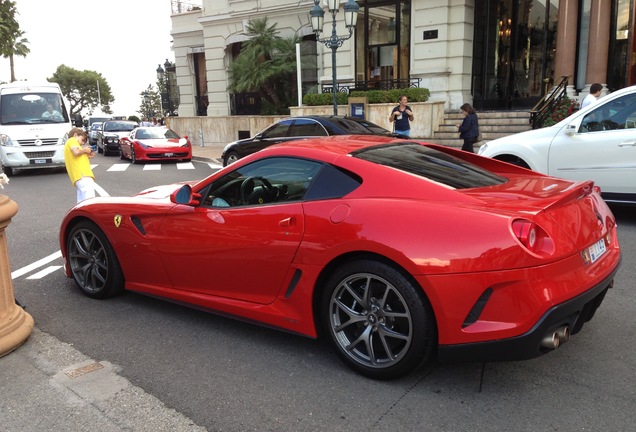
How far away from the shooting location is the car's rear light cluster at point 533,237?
2.86m

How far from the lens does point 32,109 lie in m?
16.2

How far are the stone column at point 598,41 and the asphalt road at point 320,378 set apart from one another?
13.2 meters

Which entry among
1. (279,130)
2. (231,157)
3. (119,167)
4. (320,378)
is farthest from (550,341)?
(119,167)

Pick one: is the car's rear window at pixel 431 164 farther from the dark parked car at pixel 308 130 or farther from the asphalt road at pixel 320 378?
the dark parked car at pixel 308 130

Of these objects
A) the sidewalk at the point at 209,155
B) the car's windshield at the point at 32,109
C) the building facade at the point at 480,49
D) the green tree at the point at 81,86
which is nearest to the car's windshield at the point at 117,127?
the sidewalk at the point at 209,155

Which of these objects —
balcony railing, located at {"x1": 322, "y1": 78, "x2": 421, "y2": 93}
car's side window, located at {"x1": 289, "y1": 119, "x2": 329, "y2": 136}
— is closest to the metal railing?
balcony railing, located at {"x1": 322, "y1": 78, "x2": 421, "y2": 93}

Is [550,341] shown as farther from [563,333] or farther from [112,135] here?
[112,135]

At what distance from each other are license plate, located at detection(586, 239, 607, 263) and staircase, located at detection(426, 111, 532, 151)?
12.7m

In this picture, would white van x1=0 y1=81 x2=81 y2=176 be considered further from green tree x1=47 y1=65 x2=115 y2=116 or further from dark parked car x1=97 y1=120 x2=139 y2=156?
green tree x1=47 y1=65 x2=115 y2=116

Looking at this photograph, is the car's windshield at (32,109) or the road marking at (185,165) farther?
the road marking at (185,165)

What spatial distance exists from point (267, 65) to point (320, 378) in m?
21.1

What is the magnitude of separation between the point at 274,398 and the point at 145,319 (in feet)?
5.86

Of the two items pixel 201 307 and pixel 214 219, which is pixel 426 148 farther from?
pixel 201 307

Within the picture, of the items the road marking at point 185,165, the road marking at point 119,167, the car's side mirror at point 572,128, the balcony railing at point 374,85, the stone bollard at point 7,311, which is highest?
the balcony railing at point 374,85
